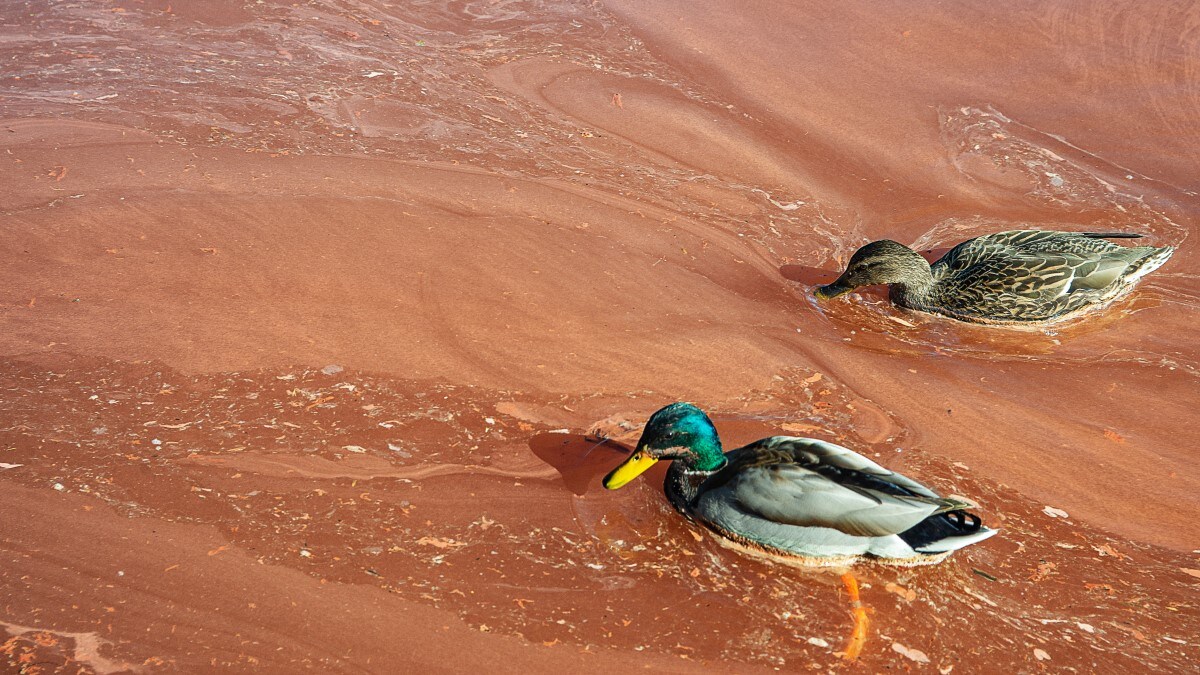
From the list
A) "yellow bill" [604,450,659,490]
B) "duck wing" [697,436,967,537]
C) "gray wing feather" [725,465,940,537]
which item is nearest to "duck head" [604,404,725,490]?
"yellow bill" [604,450,659,490]

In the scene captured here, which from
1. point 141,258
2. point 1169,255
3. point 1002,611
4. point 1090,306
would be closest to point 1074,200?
point 1169,255

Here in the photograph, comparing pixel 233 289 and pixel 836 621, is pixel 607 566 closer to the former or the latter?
pixel 836 621

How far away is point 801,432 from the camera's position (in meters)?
5.84

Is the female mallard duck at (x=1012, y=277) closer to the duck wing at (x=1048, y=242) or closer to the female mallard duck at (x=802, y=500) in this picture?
the duck wing at (x=1048, y=242)

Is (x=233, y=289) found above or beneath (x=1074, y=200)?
beneath

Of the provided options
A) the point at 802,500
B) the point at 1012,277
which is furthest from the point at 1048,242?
the point at 802,500

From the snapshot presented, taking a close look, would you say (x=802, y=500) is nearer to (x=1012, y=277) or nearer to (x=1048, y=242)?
(x=1012, y=277)

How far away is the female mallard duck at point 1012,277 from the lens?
7.30m

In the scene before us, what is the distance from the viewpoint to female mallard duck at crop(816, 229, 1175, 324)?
730 centimetres

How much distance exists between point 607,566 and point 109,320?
149 inches

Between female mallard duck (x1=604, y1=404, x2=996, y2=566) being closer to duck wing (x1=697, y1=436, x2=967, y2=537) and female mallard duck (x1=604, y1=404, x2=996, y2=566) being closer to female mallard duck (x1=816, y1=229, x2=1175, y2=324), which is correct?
duck wing (x1=697, y1=436, x2=967, y2=537)

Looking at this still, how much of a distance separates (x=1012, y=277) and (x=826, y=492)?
350cm

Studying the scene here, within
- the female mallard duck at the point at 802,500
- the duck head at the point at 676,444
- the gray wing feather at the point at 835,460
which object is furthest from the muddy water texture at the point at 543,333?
the gray wing feather at the point at 835,460

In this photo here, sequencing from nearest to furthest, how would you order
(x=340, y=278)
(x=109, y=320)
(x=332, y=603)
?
(x=332, y=603) → (x=109, y=320) → (x=340, y=278)
